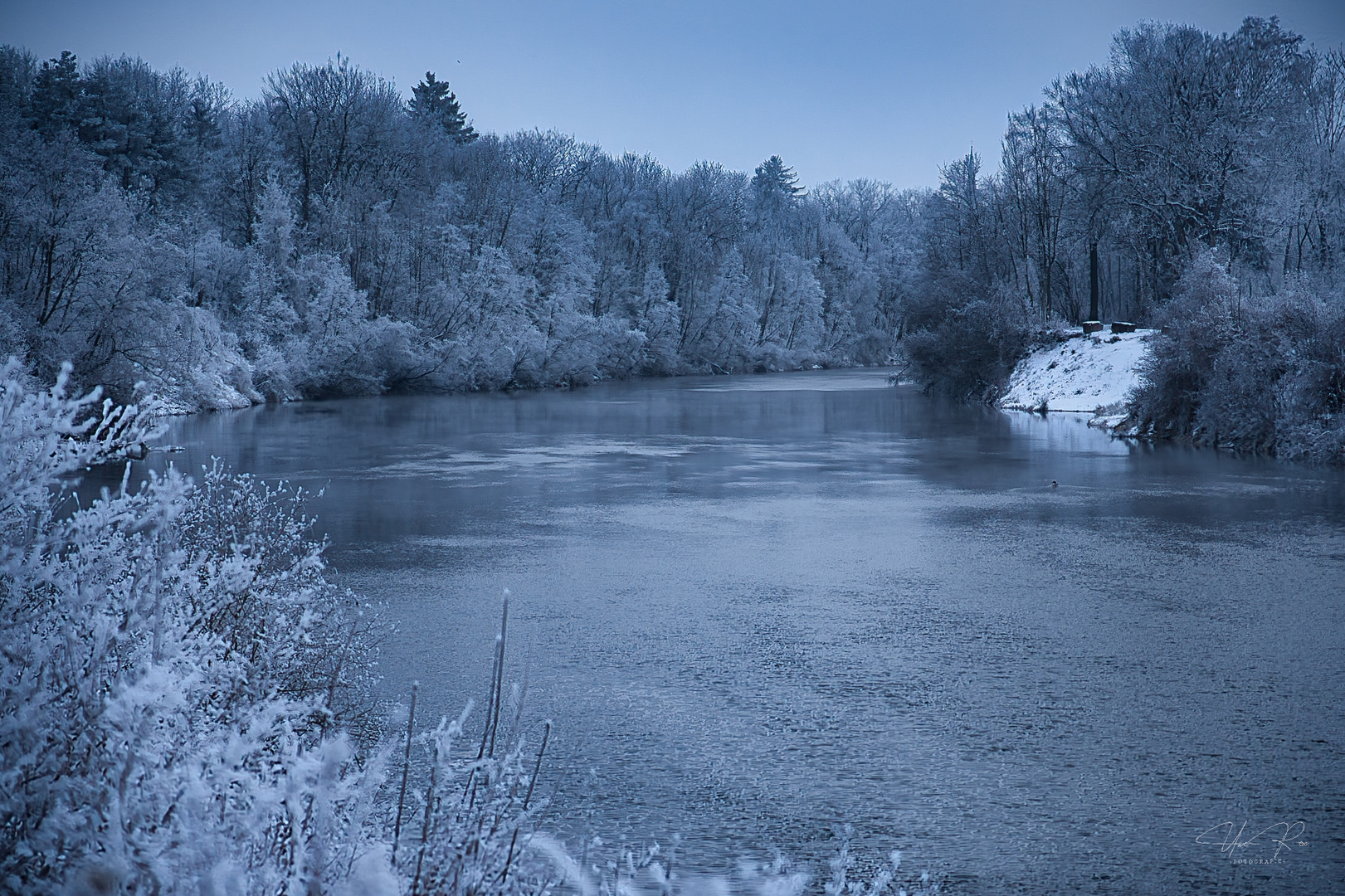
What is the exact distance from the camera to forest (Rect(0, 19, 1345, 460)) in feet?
87.1

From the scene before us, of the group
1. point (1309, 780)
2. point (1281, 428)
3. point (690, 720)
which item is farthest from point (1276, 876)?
point (1281, 428)

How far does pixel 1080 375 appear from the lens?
1496 inches

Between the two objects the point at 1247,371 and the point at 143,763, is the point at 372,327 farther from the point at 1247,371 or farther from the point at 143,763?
the point at 143,763

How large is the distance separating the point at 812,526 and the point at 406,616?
639 centimetres

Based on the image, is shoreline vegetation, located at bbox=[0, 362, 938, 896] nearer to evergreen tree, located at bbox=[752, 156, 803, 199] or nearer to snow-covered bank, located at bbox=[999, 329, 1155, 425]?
snow-covered bank, located at bbox=[999, 329, 1155, 425]

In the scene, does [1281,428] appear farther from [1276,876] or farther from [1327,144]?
[1327,144]

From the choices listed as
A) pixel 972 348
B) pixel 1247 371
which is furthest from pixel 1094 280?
pixel 1247 371

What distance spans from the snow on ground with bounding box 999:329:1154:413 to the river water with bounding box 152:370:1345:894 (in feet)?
48.3

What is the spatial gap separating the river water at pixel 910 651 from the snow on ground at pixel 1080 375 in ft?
48.3

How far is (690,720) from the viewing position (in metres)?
7.36

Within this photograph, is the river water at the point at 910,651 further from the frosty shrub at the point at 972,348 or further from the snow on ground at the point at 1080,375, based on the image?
the frosty shrub at the point at 972,348

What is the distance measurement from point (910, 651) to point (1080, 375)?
103ft

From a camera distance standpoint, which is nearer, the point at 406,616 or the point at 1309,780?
the point at 1309,780

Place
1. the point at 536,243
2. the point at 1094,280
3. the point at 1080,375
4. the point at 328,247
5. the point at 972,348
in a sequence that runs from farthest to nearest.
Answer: the point at 536,243 < the point at 328,247 < the point at 1094,280 < the point at 972,348 < the point at 1080,375
